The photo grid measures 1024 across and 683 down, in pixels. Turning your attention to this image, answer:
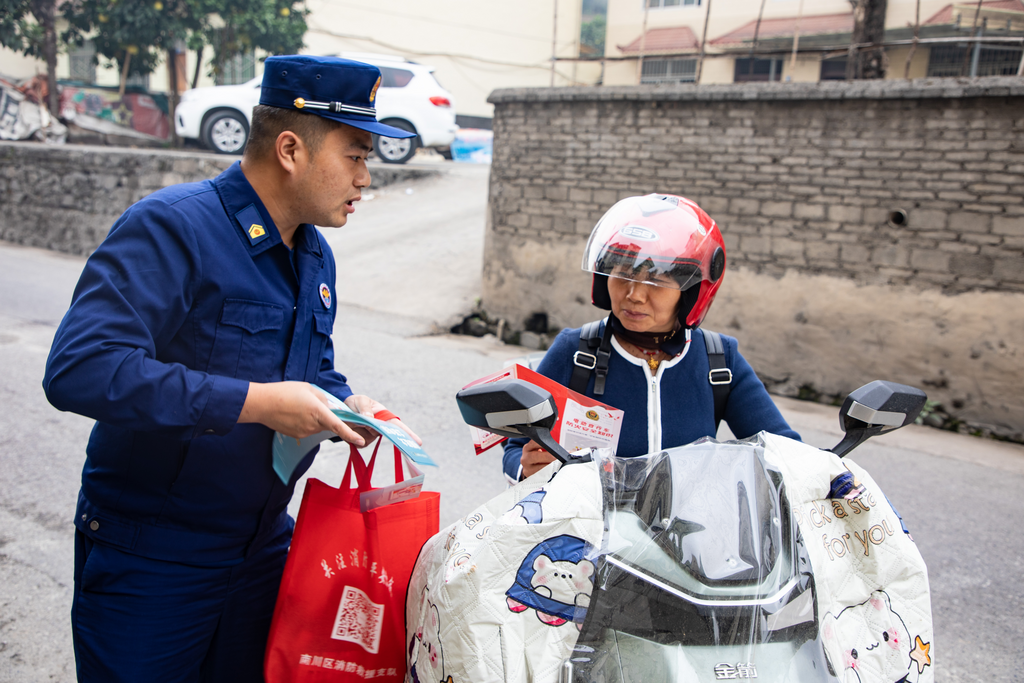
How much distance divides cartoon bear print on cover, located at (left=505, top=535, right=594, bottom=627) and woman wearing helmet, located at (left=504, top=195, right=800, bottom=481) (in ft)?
2.06

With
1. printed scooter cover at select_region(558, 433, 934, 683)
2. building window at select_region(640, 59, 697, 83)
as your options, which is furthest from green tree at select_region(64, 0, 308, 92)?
printed scooter cover at select_region(558, 433, 934, 683)

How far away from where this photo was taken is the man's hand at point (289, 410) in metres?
1.42

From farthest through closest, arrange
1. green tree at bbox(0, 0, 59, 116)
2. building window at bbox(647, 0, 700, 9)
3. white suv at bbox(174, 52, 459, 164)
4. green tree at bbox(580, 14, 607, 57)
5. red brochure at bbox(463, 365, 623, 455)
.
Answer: green tree at bbox(580, 14, 607, 57)
building window at bbox(647, 0, 700, 9)
green tree at bbox(0, 0, 59, 116)
white suv at bbox(174, 52, 459, 164)
red brochure at bbox(463, 365, 623, 455)

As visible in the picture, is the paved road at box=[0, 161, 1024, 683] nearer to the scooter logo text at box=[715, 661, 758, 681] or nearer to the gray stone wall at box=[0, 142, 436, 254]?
the scooter logo text at box=[715, 661, 758, 681]

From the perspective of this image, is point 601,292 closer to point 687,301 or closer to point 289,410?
point 687,301

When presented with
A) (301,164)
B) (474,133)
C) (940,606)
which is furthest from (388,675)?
(474,133)

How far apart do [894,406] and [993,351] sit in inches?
221

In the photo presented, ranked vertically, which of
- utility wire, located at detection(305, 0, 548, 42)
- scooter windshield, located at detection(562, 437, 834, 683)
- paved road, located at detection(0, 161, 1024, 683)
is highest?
utility wire, located at detection(305, 0, 548, 42)

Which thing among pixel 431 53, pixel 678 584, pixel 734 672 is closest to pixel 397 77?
pixel 431 53

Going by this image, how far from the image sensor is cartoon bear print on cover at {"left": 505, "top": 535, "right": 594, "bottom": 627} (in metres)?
1.16

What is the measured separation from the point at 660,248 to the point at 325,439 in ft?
3.03

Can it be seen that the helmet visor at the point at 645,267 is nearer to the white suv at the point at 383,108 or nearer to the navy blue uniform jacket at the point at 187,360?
the navy blue uniform jacket at the point at 187,360

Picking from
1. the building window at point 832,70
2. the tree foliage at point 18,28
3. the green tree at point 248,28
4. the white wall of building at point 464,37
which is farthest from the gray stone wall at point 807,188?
the white wall of building at point 464,37

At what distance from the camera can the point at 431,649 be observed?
1.22 meters
